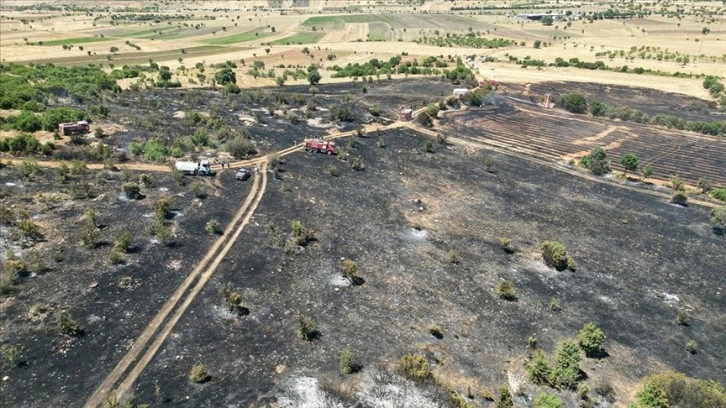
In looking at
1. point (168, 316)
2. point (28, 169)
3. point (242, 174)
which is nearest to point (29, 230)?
point (28, 169)

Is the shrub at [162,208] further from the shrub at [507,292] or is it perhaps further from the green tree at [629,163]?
the green tree at [629,163]

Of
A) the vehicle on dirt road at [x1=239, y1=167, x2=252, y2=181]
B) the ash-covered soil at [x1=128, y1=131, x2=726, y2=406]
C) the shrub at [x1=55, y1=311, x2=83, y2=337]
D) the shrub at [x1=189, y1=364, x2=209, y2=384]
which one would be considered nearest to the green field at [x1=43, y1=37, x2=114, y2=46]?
the vehicle on dirt road at [x1=239, y1=167, x2=252, y2=181]

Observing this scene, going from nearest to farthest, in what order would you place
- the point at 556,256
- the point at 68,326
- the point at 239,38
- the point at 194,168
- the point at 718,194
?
the point at 68,326, the point at 556,256, the point at 194,168, the point at 718,194, the point at 239,38

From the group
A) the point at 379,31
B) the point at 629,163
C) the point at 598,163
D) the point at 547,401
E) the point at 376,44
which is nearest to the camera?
the point at 547,401

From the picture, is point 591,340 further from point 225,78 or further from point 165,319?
point 225,78

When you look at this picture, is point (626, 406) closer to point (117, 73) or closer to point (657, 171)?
point (657, 171)

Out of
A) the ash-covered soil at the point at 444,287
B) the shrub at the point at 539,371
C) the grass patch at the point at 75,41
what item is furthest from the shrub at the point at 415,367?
the grass patch at the point at 75,41
